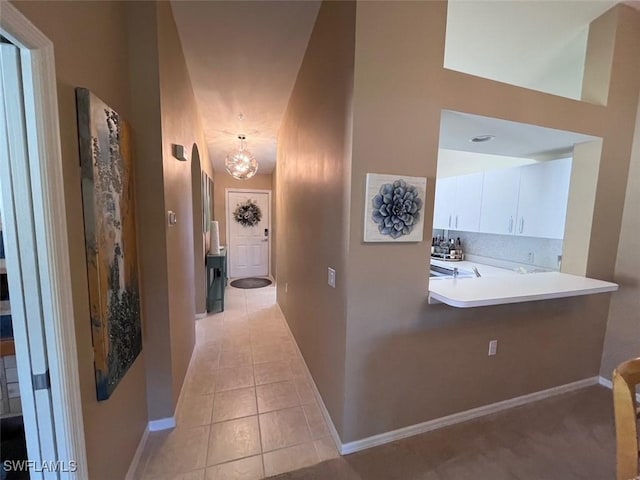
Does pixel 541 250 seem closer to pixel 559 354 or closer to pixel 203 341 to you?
pixel 559 354

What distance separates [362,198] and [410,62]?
2.65ft

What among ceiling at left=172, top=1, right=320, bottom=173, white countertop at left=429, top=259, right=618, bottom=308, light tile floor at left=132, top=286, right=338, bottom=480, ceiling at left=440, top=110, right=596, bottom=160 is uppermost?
ceiling at left=172, top=1, right=320, bottom=173

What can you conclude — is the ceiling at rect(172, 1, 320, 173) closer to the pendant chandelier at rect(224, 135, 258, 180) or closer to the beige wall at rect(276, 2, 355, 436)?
the beige wall at rect(276, 2, 355, 436)

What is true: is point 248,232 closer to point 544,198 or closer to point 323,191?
point 323,191

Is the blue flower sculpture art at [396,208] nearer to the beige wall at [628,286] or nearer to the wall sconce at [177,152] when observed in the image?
the wall sconce at [177,152]

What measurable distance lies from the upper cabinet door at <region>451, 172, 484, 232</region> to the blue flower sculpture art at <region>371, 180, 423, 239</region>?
6.90ft

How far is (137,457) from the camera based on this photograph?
5.15ft

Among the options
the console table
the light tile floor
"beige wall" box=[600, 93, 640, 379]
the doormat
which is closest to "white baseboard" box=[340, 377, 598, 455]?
the light tile floor

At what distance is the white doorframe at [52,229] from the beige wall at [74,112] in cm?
6

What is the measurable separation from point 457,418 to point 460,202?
253 centimetres

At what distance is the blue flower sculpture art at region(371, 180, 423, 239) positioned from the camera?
1496mm

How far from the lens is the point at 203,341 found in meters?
3.05

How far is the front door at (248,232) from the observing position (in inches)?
244

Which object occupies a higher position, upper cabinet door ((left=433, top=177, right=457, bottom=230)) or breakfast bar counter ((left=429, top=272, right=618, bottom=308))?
upper cabinet door ((left=433, top=177, right=457, bottom=230))
